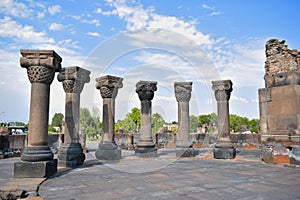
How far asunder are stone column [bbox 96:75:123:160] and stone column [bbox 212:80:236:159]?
458 centimetres

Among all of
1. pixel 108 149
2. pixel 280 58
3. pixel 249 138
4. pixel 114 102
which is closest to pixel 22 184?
pixel 108 149

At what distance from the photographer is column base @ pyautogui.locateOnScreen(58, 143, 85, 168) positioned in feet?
28.7

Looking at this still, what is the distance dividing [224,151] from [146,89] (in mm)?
4658

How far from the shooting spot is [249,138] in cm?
2009

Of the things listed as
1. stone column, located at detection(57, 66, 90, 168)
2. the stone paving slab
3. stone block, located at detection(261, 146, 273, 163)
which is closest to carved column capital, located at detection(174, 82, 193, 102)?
stone block, located at detection(261, 146, 273, 163)

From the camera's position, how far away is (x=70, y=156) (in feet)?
28.9

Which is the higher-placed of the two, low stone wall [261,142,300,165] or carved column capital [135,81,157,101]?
carved column capital [135,81,157,101]

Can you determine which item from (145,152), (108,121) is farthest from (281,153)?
(108,121)

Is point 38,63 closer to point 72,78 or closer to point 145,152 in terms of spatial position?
point 72,78

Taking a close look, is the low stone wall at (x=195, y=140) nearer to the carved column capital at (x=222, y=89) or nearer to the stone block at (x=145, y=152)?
the stone block at (x=145, y=152)

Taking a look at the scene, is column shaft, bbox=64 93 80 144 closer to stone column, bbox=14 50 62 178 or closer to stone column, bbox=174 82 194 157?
stone column, bbox=14 50 62 178

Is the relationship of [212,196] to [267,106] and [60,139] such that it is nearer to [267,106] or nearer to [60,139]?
[267,106]

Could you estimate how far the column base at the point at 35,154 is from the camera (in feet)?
21.1

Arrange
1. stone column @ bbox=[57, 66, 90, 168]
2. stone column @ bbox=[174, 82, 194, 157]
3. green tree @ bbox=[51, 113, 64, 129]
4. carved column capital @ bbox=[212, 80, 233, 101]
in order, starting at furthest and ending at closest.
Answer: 1. green tree @ bbox=[51, 113, 64, 129]
2. stone column @ bbox=[174, 82, 194, 157]
3. carved column capital @ bbox=[212, 80, 233, 101]
4. stone column @ bbox=[57, 66, 90, 168]
